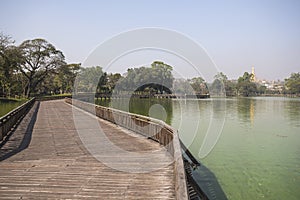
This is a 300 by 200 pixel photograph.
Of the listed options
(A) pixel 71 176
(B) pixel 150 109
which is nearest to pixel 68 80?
(B) pixel 150 109

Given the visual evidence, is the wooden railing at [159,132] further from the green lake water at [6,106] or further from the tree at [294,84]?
the tree at [294,84]

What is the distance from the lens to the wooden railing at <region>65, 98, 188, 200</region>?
4275mm

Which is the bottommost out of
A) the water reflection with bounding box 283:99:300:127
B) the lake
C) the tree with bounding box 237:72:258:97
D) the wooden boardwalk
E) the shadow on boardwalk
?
the lake

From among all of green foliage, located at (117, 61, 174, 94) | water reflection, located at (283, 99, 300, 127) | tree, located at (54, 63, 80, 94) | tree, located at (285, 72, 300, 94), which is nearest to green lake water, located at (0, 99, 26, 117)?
water reflection, located at (283, 99, 300, 127)

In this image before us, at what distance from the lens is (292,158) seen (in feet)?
43.2

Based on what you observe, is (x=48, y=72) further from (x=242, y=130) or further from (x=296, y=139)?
(x=296, y=139)

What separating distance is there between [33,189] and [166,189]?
2332 millimetres

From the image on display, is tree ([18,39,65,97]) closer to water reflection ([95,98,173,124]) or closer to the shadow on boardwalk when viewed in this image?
water reflection ([95,98,173,124])

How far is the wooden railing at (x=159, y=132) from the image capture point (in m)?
4.28

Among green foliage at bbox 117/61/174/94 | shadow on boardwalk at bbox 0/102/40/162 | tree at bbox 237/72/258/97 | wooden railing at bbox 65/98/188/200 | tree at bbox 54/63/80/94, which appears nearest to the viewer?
wooden railing at bbox 65/98/188/200

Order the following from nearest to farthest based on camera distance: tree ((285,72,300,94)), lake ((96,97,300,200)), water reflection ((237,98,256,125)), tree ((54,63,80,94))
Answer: lake ((96,97,300,200)), water reflection ((237,98,256,125)), tree ((54,63,80,94)), tree ((285,72,300,94))

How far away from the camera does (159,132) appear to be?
9.23 m

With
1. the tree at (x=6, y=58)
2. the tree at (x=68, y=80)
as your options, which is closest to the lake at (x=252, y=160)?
the tree at (x=6, y=58)

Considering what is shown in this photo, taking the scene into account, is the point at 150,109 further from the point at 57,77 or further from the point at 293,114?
the point at 57,77
